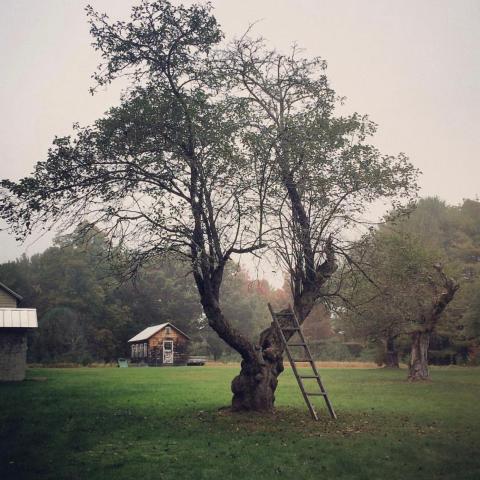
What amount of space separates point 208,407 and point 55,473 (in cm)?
1063

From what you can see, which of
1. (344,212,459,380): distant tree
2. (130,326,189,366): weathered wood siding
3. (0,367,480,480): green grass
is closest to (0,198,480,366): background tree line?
(344,212,459,380): distant tree

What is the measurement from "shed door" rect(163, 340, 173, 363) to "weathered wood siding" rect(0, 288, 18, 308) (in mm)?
32323

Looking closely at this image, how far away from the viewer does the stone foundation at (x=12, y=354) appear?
121 feet

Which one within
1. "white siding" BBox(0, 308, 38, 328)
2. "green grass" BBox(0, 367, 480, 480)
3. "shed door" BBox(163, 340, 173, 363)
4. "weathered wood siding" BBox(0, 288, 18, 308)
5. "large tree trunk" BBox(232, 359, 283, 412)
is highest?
"weathered wood siding" BBox(0, 288, 18, 308)

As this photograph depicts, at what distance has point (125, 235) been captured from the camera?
1822 centimetres

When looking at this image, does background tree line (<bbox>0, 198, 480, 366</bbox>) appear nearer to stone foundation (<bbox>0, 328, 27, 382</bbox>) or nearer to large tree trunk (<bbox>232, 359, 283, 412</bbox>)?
stone foundation (<bbox>0, 328, 27, 382</bbox>)

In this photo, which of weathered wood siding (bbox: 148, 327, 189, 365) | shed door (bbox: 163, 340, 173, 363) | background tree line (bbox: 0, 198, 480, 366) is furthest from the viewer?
shed door (bbox: 163, 340, 173, 363)

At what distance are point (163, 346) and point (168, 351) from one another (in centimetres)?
107

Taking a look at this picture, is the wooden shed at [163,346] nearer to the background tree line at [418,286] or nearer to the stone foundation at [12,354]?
the background tree line at [418,286]

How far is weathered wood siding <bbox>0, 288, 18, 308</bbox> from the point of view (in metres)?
42.4

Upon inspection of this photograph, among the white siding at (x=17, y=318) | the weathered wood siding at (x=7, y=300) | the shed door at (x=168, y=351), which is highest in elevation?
the weathered wood siding at (x=7, y=300)

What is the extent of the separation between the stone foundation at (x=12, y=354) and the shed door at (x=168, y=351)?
119 feet

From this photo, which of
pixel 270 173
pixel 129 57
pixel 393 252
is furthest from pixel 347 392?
pixel 129 57

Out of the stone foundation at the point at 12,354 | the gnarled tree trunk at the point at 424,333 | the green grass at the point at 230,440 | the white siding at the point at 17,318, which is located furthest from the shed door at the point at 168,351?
the green grass at the point at 230,440
